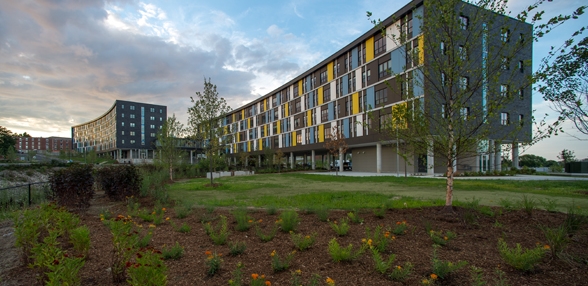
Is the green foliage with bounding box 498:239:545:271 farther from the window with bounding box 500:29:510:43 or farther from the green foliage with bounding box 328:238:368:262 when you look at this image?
the window with bounding box 500:29:510:43

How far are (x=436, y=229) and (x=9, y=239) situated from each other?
27.1 feet

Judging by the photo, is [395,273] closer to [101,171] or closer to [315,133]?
[101,171]

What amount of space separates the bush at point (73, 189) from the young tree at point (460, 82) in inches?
350

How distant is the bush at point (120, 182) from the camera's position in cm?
1080

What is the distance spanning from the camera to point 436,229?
18.7 ft

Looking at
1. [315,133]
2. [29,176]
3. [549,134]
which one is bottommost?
[29,176]

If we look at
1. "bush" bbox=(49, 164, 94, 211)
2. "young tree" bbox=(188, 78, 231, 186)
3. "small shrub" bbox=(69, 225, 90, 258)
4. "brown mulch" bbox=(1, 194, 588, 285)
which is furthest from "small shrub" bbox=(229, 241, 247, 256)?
"young tree" bbox=(188, 78, 231, 186)

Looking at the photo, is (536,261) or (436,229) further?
(436,229)

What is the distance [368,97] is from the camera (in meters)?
36.7

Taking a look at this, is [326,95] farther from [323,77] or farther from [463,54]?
[463,54]

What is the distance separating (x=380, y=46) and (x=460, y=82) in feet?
100

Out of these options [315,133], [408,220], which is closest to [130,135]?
[315,133]

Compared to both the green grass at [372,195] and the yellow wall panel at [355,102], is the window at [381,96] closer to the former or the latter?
the yellow wall panel at [355,102]

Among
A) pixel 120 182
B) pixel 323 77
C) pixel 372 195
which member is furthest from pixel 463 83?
pixel 323 77
